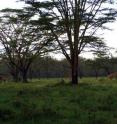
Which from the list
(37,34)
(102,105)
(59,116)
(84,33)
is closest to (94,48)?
(84,33)

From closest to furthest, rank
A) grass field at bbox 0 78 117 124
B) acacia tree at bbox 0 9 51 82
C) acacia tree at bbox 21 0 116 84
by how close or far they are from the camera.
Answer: grass field at bbox 0 78 117 124 < acacia tree at bbox 21 0 116 84 < acacia tree at bbox 0 9 51 82

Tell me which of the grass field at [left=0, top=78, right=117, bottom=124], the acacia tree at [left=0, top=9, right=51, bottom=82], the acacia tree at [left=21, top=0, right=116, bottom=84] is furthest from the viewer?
the acacia tree at [left=0, top=9, right=51, bottom=82]

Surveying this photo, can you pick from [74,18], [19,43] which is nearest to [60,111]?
[74,18]

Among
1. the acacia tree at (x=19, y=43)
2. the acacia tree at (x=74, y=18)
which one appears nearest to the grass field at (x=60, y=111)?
the acacia tree at (x=74, y=18)

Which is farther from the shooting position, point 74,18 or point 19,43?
point 19,43

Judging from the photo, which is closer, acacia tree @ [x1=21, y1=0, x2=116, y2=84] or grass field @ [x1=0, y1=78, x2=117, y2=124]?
grass field @ [x1=0, y1=78, x2=117, y2=124]

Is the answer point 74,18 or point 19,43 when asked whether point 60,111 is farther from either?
point 19,43

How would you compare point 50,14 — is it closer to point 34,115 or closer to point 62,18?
point 62,18

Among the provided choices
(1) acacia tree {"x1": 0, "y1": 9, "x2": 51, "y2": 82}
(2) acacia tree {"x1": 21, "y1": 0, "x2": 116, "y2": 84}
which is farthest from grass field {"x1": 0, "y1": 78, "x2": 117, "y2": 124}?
(1) acacia tree {"x1": 0, "y1": 9, "x2": 51, "y2": 82}

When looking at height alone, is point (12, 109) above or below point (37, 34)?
below

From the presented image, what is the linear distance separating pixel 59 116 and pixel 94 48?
2274cm

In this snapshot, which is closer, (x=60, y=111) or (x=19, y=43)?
(x=60, y=111)

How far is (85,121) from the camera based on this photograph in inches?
418

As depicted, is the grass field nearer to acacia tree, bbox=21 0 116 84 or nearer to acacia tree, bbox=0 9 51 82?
acacia tree, bbox=21 0 116 84
